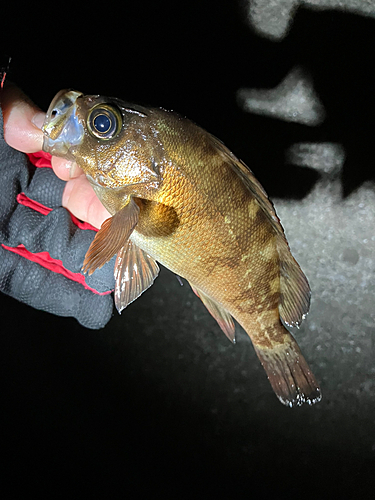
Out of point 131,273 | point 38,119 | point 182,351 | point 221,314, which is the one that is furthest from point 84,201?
point 182,351

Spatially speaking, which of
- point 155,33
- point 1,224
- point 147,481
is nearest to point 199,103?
point 155,33

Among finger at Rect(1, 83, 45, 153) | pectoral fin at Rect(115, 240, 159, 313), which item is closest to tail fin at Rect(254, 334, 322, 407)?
pectoral fin at Rect(115, 240, 159, 313)

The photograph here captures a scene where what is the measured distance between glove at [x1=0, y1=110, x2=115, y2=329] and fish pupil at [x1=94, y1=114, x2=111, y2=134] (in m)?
0.40

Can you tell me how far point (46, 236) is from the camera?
972 mm

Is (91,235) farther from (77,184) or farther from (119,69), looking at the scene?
(119,69)

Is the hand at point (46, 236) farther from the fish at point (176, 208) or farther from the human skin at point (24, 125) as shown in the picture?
the fish at point (176, 208)

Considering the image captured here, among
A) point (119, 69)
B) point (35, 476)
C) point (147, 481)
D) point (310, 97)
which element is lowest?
point (35, 476)

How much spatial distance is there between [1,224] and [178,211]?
55 centimetres

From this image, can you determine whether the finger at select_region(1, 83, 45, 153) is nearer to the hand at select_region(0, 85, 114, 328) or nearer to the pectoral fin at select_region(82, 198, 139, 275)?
the hand at select_region(0, 85, 114, 328)

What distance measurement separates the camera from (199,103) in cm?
170

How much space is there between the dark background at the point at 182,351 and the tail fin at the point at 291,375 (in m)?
0.94

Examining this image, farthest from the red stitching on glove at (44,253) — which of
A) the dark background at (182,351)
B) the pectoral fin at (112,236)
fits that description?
the dark background at (182,351)

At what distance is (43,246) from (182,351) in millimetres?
1012

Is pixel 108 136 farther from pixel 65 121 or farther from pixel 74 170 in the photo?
pixel 74 170
